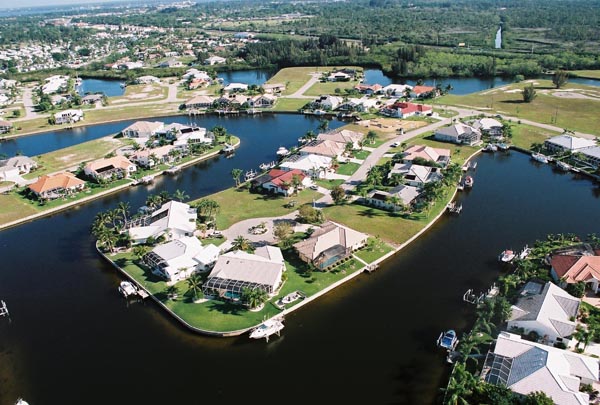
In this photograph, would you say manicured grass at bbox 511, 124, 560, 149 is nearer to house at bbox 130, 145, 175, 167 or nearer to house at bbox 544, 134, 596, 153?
house at bbox 544, 134, 596, 153

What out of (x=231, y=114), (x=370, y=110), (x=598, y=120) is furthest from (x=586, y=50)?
(x=231, y=114)

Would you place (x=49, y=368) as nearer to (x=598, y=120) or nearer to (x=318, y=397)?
(x=318, y=397)

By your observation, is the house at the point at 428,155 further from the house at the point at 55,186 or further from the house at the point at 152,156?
the house at the point at 55,186

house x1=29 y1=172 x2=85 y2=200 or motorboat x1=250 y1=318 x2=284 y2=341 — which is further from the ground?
house x1=29 y1=172 x2=85 y2=200

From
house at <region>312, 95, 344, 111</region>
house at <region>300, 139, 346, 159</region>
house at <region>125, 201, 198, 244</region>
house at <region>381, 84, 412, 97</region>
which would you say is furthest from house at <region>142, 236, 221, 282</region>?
house at <region>381, 84, 412, 97</region>

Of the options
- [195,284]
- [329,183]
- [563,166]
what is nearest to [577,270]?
[329,183]
